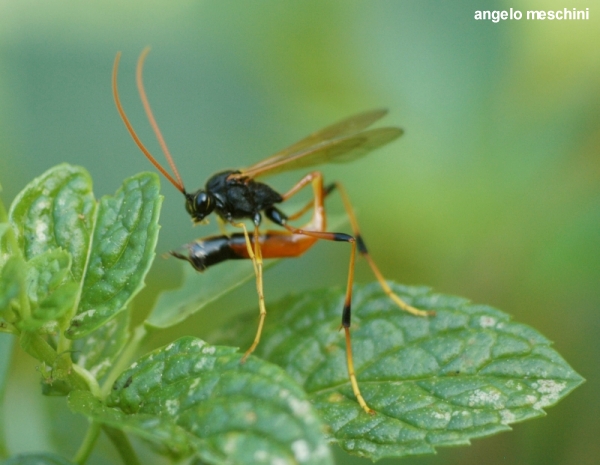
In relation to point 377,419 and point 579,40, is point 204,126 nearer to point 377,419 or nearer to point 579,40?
point 579,40

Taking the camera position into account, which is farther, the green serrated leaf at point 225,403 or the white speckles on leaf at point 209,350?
the white speckles on leaf at point 209,350

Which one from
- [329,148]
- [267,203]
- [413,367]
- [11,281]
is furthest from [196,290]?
[11,281]

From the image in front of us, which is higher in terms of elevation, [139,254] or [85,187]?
[85,187]

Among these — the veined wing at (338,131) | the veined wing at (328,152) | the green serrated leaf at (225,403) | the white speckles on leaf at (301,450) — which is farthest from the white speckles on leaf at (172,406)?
the veined wing at (338,131)

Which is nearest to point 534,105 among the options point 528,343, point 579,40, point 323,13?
point 579,40

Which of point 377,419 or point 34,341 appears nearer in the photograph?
point 34,341

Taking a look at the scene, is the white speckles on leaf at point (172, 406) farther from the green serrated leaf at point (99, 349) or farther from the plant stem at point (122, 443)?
the green serrated leaf at point (99, 349)
